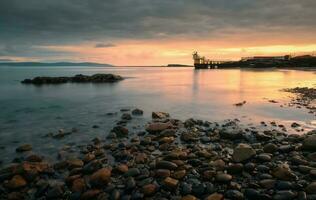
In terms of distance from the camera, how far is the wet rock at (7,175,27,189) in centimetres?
1053

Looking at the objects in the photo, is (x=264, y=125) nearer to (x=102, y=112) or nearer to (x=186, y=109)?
(x=186, y=109)

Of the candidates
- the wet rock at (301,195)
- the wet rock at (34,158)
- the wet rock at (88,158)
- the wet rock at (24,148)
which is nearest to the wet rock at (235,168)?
the wet rock at (301,195)

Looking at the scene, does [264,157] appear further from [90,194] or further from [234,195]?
[90,194]

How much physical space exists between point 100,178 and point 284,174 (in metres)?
6.18

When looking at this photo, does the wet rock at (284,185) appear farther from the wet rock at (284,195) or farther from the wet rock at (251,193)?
the wet rock at (251,193)

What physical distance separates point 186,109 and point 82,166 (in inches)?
705

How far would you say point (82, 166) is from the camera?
40.6 feet

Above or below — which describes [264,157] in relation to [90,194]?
above

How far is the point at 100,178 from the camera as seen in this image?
1072 centimetres

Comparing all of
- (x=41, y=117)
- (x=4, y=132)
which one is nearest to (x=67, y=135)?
(x=4, y=132)

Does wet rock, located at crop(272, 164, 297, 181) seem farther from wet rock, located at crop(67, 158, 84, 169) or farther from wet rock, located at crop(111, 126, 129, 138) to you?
wet rock, located at crop(111, 126, 129, 138)

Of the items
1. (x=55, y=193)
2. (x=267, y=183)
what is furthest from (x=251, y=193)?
(x=55, y=193)

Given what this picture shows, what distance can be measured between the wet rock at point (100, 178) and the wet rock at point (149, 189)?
59.2 inches

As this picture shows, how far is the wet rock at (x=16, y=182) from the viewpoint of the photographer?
1053 cm
